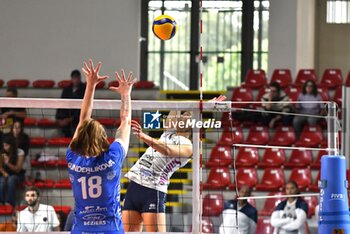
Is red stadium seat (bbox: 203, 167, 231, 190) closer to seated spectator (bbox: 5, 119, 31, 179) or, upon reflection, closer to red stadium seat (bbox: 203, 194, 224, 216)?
red stadium seat (bbox: 203, 194, 224, 216)

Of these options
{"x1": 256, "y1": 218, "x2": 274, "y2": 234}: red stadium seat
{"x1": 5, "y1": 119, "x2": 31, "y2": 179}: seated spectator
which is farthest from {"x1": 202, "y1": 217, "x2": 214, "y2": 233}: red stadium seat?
{"x1": 5, "y1": 119, "x2": 31, "y2": 179}: seated spectator

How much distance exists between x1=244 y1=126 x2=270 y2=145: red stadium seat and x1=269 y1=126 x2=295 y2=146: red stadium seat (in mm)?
112

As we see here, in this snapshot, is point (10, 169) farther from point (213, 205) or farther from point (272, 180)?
point (272, 180)

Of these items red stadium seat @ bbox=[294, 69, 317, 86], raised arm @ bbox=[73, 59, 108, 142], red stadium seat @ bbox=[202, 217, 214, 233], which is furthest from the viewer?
red stadium seat @ bbox=[294, 69, 317, 86]

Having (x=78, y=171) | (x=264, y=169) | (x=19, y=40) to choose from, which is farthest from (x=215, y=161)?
(x=78, y=171)

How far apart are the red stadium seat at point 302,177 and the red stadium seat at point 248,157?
73 centimetres

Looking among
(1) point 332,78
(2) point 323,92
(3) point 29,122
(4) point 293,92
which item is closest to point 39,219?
(3) point 29,122

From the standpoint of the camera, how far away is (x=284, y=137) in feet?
48.8

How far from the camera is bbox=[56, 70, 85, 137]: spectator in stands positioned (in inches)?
596

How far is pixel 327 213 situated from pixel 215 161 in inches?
269

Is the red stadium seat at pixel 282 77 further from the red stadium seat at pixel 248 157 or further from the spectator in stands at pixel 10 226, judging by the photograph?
the spectator in stands at pixel 10 226

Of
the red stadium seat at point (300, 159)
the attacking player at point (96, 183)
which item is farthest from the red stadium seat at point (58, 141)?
the attacking player at point (96, 183)

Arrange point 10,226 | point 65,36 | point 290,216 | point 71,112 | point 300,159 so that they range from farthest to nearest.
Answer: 1. point 65,36
2. point 71,112
3. point 300,159
4. point 290,216
5. point 10,226

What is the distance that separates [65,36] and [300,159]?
5367mm
